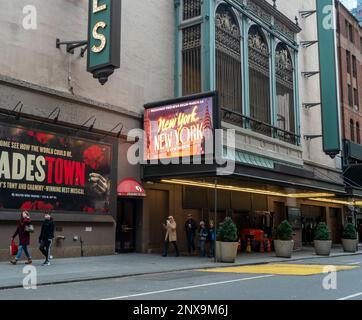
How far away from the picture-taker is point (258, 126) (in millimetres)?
28344

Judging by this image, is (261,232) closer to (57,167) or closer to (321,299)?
(57,167)

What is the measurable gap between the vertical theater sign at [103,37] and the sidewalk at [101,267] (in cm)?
695

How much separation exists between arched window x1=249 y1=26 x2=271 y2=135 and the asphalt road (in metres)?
14.9

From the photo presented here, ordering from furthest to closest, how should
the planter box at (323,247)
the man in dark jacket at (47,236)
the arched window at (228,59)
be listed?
the planter box at (323,247), the arched window at (228,59), the man in dark jacket at (47,236)

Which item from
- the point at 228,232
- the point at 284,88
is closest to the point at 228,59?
the point at 284,88

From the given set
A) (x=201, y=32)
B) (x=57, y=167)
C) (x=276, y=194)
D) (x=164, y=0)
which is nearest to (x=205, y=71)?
(x=201, y=32)

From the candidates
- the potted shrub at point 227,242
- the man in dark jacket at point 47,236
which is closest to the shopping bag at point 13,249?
the man in dark jacket at point 47,236

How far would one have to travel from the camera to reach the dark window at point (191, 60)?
982 inches

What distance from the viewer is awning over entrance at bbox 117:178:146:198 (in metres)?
21.7

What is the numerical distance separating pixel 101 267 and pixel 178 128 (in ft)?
23.7

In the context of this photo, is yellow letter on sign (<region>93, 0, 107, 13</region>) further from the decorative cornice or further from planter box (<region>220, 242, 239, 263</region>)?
the decorative cornice

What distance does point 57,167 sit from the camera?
19281 mm

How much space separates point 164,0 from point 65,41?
7449 millimetres

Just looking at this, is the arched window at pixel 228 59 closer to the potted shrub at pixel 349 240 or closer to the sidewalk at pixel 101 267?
the sidewalk at pixel 101 267
